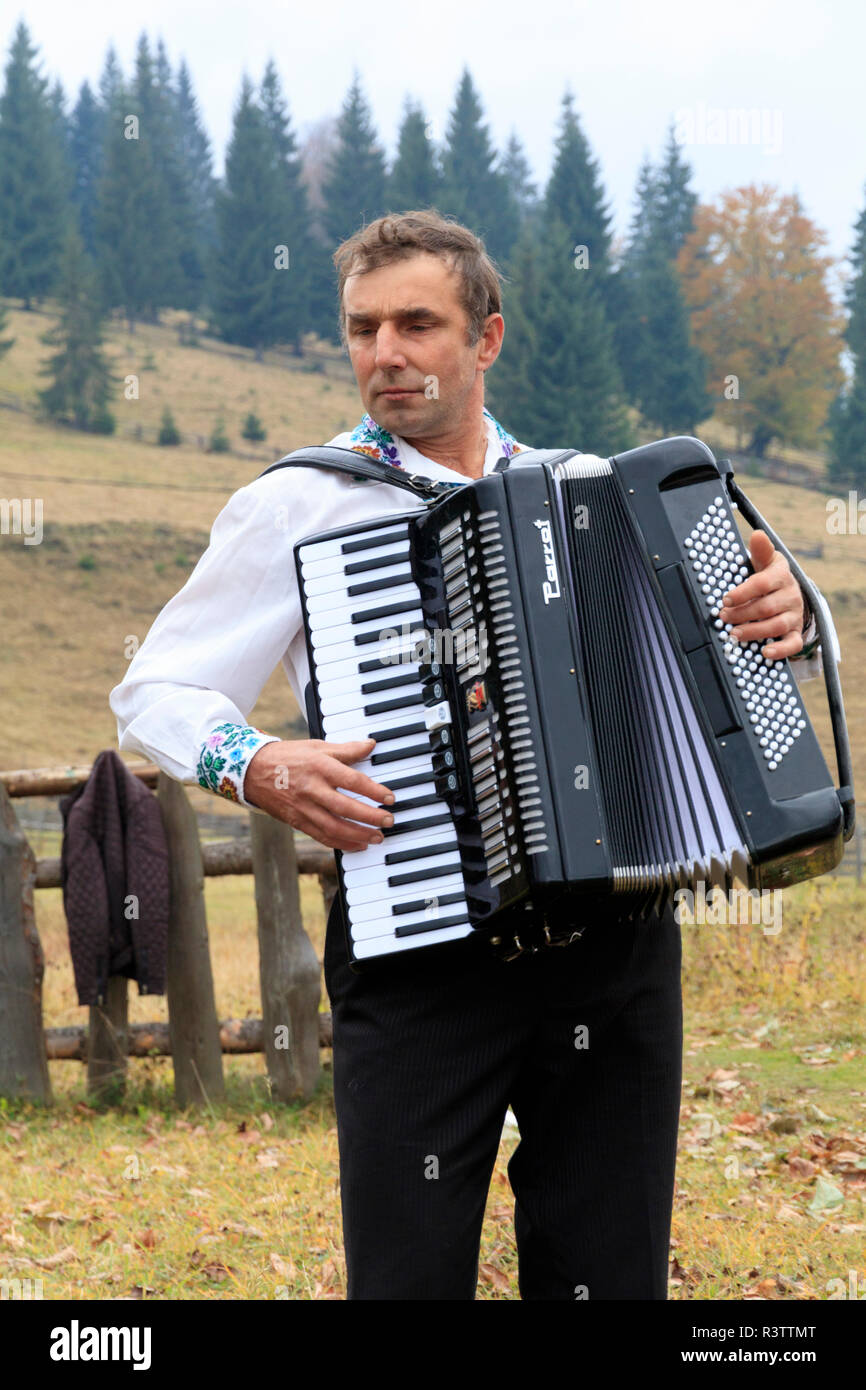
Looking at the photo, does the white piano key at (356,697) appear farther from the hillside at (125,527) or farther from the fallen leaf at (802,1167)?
the hillside at (125,527)

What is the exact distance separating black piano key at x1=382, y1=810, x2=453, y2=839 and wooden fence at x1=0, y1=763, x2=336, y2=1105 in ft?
13.5

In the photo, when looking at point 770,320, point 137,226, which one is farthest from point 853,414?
point 137,226

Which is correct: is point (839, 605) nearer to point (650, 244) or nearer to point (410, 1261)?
point (650, 244)

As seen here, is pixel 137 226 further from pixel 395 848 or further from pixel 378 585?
pixel 395 848

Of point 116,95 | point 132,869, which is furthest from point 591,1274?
point 116,95

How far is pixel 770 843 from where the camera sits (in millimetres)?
2398

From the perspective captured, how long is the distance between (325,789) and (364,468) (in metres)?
0.64

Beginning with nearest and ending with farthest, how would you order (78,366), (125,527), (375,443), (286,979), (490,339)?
(375,443) → (490,339) → (286,979) → (125,527) → (78,366)

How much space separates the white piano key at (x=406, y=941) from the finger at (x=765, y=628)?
69 cm

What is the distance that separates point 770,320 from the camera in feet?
197

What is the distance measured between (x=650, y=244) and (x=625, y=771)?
223ft

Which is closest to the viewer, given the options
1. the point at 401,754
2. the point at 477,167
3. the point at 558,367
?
the point at 401,754

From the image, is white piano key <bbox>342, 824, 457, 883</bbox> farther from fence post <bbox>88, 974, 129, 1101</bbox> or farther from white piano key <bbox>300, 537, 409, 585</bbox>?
fence post <bbox>88, 974, 129, 1101</bbox>

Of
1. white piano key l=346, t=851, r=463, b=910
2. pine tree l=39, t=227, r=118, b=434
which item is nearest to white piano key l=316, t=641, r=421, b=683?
white piano key l=346, t=851, r=463, b=910
